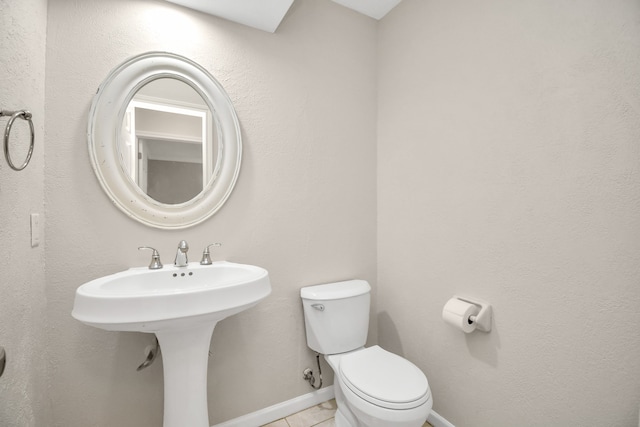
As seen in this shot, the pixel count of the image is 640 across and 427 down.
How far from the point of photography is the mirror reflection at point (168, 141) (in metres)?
1.28

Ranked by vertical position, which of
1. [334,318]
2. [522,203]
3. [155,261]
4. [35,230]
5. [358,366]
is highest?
[522,203]

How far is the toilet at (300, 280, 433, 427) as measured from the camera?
1057 millimetres

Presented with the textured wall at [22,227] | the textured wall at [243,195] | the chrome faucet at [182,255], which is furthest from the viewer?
the chrome faucet at [182,255]

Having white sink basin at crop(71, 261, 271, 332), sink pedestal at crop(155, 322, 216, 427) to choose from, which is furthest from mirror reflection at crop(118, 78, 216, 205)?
sink pedestal at crop(155, 322, 216, 427)

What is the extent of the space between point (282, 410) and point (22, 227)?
1.47m

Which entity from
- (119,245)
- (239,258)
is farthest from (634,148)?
(119,245)

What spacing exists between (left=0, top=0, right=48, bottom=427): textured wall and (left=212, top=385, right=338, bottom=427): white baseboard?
830 millimetres

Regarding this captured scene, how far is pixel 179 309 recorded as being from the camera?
0.89 m

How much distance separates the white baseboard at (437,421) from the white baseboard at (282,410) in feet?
1.90

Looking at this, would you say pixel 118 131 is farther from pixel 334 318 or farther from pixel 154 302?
pixel 334 318

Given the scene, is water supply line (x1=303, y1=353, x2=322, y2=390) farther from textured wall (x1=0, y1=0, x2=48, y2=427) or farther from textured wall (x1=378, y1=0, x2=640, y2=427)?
textured wall (x1=0, y1=0, x2=48, y2=427)

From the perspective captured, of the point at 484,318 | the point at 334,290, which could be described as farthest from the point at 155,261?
the point at 484,318

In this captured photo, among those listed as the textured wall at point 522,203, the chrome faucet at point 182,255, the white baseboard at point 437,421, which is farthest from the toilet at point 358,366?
the chrome faucet at point 182,255

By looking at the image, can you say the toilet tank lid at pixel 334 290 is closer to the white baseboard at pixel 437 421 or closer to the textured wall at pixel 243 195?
the textured wall at pixel 243 195
